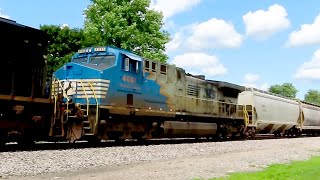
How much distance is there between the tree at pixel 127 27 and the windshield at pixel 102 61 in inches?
868

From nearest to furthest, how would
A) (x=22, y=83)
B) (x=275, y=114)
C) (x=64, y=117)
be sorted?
(x=22, y=83) → (x=64, y=117) → (x=275, y=114)

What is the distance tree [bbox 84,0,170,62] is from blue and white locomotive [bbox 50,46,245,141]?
1822 centimetres

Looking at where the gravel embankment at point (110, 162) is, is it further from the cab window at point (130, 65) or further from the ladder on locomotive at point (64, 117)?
the cab window at point (130, 65)

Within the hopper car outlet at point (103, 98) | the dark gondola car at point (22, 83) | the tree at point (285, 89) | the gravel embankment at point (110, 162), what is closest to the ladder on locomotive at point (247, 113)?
the hopper car outlet at point (103, 98)

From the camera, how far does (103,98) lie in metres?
16.5

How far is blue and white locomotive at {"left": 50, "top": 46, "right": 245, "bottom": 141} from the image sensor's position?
1576cm

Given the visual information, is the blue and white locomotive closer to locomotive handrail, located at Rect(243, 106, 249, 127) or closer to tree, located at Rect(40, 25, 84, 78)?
locomotive handrail, located at Rect(243, 106, 249, 127)

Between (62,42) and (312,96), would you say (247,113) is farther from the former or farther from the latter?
(312,96)

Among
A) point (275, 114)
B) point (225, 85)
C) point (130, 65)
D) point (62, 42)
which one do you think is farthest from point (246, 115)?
point (62, 42)

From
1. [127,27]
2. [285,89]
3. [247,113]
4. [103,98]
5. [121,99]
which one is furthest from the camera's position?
[285,89]

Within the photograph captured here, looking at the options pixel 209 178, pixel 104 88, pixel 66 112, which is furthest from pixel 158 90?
pixel 209 178

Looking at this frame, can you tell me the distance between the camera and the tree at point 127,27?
40497mm

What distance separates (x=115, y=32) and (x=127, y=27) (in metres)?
1.31

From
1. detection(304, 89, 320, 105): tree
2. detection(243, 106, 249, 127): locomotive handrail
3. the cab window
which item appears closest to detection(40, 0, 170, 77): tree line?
detection(243, 106, 249, 127): locomotive handrail
